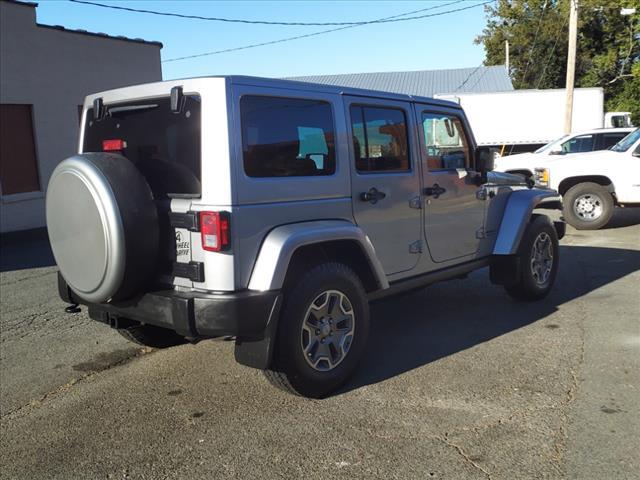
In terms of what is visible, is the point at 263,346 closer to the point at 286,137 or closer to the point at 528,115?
the point at 286,137

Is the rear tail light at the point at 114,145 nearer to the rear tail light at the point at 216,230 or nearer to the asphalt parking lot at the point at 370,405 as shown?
the rear tail light at the point at 216,230

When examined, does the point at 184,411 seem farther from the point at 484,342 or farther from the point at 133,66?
the point at 133,66

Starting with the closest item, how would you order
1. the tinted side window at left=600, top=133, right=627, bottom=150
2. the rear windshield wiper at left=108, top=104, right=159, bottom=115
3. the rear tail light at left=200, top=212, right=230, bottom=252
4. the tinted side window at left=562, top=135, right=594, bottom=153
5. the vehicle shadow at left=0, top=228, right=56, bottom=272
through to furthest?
the rear tail light at left=200, top=212, right=230, bottom=252 → the rear windshield wiper at left=108, top=104, right=159, bottom=115 → the vehicle shadow at left=0, top=228, right=56, bottom=272 → the tinted side window at left=600, top=133, right=627, bottom=150 → the tinted side window at left=562, top=135, right=594, bottom=153


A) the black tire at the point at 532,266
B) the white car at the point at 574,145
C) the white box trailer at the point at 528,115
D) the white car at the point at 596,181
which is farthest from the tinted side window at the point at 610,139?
the white box trailer at the point at 528,115

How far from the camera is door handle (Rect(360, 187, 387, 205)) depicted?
431 centimetres

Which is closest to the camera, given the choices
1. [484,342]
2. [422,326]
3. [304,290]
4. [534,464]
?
[534,464]

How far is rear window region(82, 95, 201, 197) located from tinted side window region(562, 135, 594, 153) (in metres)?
11.2

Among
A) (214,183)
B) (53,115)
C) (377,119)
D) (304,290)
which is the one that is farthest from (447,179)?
(53,115)

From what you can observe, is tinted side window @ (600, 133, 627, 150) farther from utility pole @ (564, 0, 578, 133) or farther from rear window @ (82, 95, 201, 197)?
rear window @ (82, 95, 201, 197)

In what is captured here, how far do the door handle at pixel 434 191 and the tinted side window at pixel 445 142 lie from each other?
16 cm

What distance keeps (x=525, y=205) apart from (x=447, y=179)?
127 centimetres

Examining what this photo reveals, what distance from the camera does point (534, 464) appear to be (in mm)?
3125

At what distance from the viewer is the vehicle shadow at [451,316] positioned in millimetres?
4742

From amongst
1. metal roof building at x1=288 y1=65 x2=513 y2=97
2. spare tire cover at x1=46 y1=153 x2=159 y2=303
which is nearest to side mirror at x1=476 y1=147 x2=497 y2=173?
spare tire cover at x1=46 y1=153 x2=159 y2=303
